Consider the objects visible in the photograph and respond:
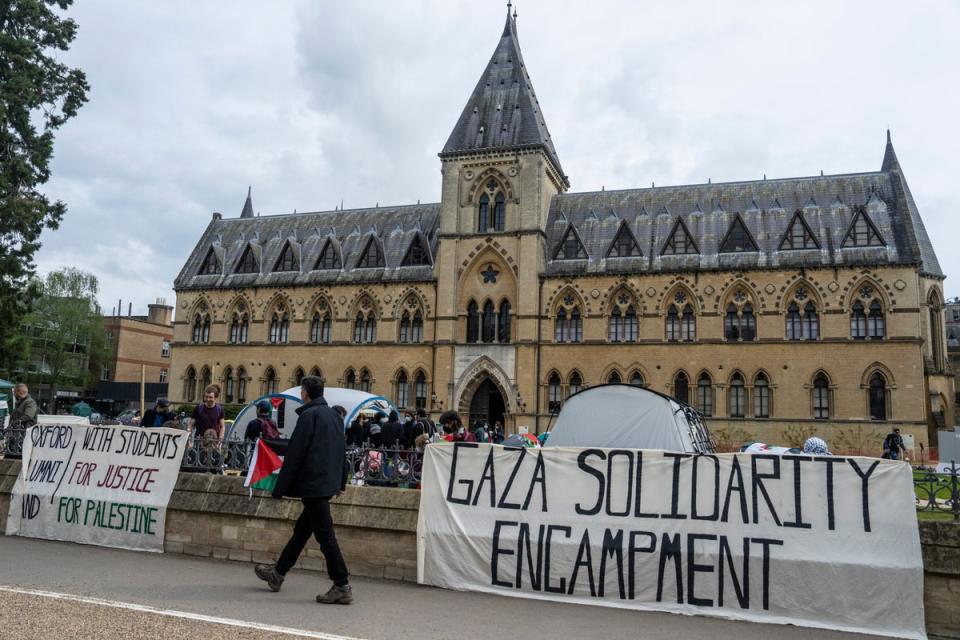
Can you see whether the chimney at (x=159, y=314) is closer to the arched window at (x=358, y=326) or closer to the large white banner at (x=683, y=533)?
the arched window at (x=358, y=326)

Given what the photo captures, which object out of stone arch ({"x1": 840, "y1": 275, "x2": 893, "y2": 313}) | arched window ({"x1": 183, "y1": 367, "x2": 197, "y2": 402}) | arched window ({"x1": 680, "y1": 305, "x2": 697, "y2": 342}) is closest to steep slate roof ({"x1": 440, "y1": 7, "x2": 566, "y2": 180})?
arched window ({"x1": 680, "y1": 305, "x2": 697, "y2": 342})

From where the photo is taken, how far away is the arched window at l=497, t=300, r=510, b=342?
1476 inches

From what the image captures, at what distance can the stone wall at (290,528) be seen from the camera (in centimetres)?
952

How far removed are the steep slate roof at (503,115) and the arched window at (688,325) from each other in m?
11.1

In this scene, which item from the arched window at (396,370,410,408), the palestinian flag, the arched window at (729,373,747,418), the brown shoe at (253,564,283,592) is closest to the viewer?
the brown shoe at (253,564,283,592)

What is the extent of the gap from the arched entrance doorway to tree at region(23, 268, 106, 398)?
3809cm

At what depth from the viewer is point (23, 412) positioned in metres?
14.2

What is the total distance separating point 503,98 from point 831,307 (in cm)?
1990

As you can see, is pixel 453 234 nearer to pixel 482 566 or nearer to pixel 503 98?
pixel 503 98

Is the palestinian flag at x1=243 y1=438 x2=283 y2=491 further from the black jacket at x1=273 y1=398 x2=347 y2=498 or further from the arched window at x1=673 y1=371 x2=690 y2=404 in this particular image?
the arched window at x1=673 y1=371 x2=690 y2=404

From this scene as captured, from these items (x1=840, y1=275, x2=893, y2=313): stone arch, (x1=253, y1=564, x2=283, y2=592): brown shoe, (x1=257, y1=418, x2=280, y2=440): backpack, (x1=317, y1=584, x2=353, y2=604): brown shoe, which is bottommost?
(x1=317, y1=584, x2=353, y2=604): brown shoe

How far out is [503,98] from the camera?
132ft

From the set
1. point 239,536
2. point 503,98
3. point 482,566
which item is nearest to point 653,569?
point 482,566

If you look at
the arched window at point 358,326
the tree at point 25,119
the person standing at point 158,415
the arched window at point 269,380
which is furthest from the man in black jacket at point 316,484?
the arched window at point 269,380
